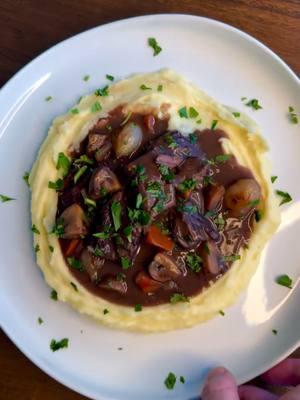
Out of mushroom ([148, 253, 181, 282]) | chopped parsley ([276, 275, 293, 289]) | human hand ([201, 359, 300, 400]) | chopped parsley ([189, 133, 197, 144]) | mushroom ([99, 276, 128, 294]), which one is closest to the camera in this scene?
human hand ([201, 359, 300, 400])

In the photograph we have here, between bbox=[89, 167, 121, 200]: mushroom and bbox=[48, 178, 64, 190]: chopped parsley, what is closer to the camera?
bbox=[89, 167, 121, 200]: mushroom

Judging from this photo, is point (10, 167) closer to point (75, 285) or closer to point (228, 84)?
point (75, 285)

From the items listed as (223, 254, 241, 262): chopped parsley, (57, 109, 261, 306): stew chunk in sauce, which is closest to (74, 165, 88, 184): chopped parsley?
(57, 109, 261, 306): stew chunk in sauce

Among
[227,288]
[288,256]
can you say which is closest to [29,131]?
[227,288]

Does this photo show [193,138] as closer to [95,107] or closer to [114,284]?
[95,107]

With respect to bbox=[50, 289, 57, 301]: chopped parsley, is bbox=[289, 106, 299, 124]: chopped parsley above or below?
above

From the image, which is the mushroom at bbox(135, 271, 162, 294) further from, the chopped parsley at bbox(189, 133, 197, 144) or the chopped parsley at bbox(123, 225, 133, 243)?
the chopped parsley at bbox(189, 133, 197, 144)
